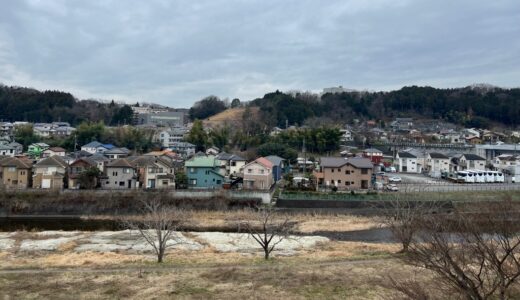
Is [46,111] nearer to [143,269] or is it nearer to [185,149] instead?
[185,149]

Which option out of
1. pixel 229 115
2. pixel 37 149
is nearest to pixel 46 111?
pixel 37 149

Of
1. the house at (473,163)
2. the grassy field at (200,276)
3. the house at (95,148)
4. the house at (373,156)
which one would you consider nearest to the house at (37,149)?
the house at (95,148)

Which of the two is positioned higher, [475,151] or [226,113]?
[226,113]

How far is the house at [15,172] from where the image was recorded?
32.3 m

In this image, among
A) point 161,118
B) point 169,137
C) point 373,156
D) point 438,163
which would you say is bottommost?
point 438,163

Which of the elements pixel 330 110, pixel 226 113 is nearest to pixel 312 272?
pixel 330 110

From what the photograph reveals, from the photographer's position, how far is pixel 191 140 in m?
52.0

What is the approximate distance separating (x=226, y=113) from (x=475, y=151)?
5592cm

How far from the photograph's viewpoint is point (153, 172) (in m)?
33.4

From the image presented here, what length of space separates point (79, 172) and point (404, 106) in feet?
248

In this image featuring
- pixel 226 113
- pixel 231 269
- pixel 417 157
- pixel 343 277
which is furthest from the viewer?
pixel 226 113

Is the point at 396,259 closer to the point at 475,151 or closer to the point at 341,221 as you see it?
the point at 341,221

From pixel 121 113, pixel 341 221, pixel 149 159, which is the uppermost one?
pixel 121 113

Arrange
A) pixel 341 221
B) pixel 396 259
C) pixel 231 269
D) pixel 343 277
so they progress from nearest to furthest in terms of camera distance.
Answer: pixel 343 277 < pixel 231 269 < pixel 396 259 < pixel 341 221
